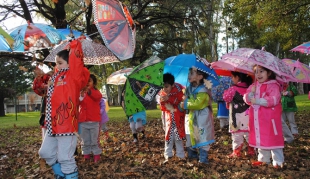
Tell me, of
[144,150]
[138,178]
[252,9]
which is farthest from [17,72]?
[138,178]

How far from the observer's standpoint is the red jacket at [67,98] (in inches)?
158

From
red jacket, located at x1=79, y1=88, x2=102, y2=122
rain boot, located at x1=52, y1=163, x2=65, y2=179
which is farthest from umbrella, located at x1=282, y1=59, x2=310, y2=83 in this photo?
rain boot, located at x1=52, y1=163, x2=65, y2=179

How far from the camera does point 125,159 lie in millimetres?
6141

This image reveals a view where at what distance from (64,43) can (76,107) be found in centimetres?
188

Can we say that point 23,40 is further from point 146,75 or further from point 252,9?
point 252,9

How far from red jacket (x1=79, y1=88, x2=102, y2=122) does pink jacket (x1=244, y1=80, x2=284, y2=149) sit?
2.92 meters

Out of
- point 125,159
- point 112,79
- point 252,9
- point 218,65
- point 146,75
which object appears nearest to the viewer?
point 146,75

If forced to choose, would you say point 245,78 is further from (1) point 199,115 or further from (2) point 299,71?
(2) point 299,71

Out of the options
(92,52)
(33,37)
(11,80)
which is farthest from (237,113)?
(11,80)

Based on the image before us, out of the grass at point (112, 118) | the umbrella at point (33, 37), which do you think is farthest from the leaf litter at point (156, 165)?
the grass at point (112, 118)

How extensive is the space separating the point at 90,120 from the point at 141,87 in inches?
66.1

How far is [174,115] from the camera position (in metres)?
5.73

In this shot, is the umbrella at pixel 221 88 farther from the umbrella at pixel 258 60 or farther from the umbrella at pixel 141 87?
the umbrella at pixel 141 87

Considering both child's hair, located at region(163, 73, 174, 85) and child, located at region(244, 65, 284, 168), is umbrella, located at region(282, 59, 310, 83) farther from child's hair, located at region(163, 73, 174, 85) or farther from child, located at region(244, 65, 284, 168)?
child's hair, located at region(163, 73, 174, 85)
